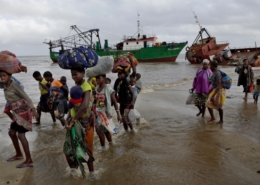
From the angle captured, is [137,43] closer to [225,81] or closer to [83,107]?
[225,81]

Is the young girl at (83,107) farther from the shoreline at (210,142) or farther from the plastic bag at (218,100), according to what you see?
the plastic bag at (218,100)

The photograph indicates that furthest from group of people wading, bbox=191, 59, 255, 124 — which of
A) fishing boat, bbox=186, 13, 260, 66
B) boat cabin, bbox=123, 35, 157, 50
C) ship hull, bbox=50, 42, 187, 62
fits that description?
boat cabin, bbox=123, 35, 157, 50

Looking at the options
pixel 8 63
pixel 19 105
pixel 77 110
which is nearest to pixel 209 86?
pixel 77 110

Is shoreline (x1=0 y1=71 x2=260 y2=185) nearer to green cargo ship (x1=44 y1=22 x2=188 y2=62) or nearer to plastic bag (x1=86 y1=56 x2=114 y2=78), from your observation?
plastic bag (x1=86 y1=56 x2=114 y2=78)

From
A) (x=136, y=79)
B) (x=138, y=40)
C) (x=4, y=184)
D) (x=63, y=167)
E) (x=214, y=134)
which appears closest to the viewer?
(x=4, y=184)

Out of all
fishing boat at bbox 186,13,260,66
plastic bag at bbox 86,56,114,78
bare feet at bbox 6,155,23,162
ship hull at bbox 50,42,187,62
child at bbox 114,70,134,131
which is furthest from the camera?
ship hull at bbox 50,42,187,62

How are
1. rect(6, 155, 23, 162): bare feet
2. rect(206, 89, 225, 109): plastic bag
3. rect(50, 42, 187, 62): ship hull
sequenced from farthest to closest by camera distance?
rect(50, 42, 187, 62): ship hull → rect(206, 89, 225, 109): plastic bag → rect(6, 155, 23, 162): bare feet

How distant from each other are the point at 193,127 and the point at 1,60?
4019 mm

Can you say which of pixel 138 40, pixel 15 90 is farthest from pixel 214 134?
pixel 138 40

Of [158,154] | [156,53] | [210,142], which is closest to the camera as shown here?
[158,154]

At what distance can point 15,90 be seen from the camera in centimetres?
354

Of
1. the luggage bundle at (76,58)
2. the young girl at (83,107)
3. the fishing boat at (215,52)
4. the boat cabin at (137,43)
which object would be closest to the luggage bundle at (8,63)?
the luggage bundle at (76,58)

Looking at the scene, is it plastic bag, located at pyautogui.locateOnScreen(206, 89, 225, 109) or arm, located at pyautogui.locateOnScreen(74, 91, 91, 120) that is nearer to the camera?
arm, located at pyautogui.locateOnScreen(74, 91, 91, 120)

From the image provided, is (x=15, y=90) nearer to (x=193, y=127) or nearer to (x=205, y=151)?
(x=205, y=151)
